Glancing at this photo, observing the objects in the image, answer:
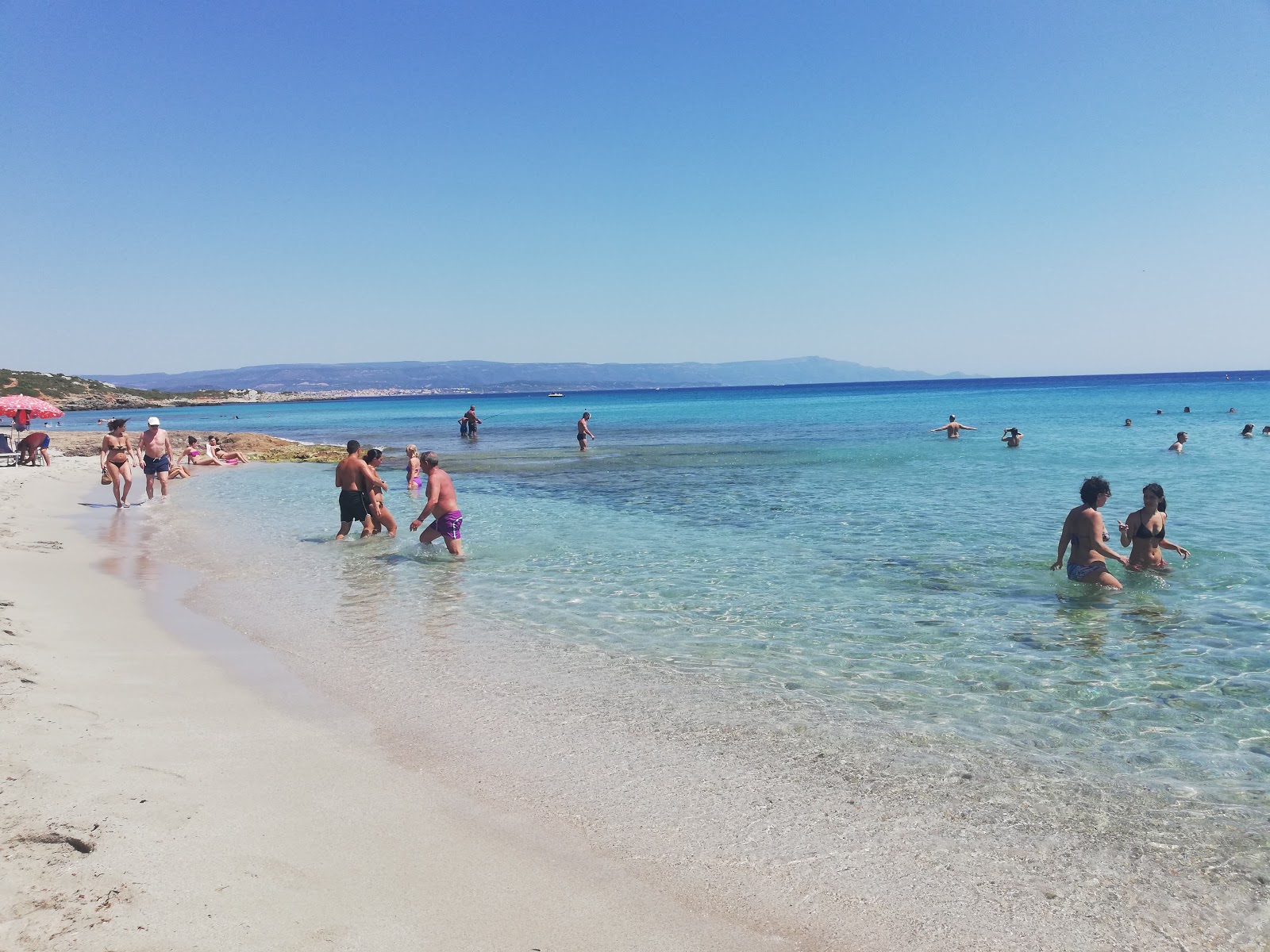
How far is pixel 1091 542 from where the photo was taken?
9.48 meters

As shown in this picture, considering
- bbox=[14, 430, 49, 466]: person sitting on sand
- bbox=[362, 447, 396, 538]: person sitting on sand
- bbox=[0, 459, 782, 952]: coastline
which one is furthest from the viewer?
bbox=[14, 430, 49, 466]: person sitting on sand

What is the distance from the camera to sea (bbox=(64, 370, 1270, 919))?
581 centimetres

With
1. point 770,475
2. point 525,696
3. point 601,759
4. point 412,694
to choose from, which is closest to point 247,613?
point 412,694

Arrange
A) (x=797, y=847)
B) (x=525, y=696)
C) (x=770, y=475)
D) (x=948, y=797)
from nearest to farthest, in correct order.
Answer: (x=797, y=847) < (x=948, y=797) < (x=525, y=696) < (x=770, y=475)

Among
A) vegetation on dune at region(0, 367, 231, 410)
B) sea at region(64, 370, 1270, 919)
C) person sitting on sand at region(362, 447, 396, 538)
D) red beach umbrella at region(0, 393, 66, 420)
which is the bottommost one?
sea at region(64, 370, 1270, 919)

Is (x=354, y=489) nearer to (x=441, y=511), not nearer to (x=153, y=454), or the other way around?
(x=441, y=511)

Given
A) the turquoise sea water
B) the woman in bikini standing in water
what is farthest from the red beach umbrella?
the woman in bikini standing in water

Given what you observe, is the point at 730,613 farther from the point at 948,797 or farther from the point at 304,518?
the point at 304,518

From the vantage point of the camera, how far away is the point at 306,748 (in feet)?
17.2

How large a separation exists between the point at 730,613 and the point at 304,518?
1045cm

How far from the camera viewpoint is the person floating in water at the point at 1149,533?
9.87m

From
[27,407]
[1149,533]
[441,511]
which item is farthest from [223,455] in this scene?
[1149,533]

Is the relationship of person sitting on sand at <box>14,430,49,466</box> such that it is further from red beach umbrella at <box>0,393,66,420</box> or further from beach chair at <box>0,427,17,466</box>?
red beach umbrella at <box>0,393,66,420</box>

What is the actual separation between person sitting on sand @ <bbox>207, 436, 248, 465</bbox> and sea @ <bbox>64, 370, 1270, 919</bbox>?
9078mm
